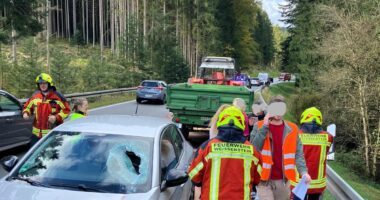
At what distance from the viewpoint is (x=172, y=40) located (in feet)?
159

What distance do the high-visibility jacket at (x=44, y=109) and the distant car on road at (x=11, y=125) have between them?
230cm

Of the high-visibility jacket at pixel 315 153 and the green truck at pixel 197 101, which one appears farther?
the green truck at pixel 197 101

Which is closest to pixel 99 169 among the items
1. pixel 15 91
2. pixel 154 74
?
pixel 15 91

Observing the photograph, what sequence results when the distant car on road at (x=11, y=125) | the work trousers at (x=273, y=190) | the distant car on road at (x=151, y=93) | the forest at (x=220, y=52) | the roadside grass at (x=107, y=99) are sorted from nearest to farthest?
the work trousers at (x=273, y=190), the distant car on road at (x=11, y=125), the forest at (x=220, y=52), the roadside grass at (x=107, y=99), the distant car on road at (x=151, y=93)

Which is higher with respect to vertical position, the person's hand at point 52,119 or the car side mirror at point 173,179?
the person's hand at point 52,119

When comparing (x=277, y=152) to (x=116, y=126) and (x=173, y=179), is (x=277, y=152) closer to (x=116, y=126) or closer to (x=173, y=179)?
(x=173, y=179)

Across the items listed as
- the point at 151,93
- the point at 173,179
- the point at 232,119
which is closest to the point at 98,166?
the point at 173,179

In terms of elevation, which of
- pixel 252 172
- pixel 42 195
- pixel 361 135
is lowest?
pixel 361 135

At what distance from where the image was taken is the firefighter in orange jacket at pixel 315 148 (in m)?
5.45

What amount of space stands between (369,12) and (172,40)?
105ft

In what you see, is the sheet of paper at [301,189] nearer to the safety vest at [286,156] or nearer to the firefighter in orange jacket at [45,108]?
the safety vest at [286,156]

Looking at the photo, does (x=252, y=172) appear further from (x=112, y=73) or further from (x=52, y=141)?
(x=112, y=73)

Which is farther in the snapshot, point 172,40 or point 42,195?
point 172,40

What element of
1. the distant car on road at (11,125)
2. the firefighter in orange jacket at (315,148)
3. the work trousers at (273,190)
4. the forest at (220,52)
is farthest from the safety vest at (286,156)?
the forest at (220,52)
